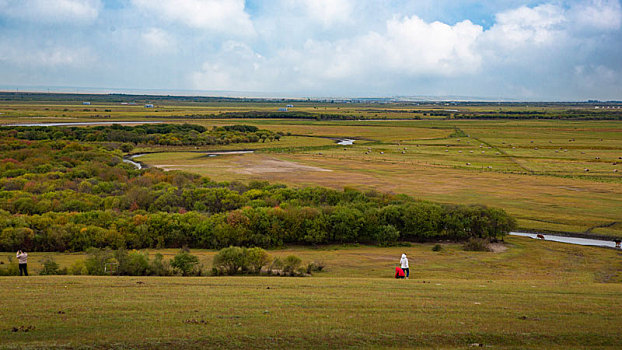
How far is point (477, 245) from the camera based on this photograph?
38156 mm

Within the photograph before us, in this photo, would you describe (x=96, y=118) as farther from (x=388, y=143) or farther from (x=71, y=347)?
(x=71, y=347)

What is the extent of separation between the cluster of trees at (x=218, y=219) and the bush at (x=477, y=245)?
2594mm

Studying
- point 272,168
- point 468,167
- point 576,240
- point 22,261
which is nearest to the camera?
point 22,261

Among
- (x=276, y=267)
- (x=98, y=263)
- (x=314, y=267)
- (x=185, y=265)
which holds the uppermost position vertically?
(x=98, y=263)

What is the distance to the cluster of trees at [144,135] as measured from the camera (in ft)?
371

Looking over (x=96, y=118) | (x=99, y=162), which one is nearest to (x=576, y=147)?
(x=99, y=162)

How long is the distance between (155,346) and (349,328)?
5.66m

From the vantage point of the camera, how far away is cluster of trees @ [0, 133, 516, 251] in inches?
1453

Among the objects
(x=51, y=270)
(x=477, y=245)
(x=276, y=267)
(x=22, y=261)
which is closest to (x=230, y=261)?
(x=276, y=267)

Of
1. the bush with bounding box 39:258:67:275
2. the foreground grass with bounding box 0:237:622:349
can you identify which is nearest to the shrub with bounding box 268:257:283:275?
the foreground grass with bounding box 0:237:622:349

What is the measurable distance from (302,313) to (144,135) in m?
115

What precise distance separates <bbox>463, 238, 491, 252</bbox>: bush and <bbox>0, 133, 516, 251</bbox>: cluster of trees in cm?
259

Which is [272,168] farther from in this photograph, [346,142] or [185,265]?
[185,265]

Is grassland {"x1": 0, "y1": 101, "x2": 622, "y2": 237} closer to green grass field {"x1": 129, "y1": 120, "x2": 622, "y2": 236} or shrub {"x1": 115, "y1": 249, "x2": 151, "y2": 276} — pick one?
green grass field {"x1": 129, "y1": 120, "x2": 622, "y2": 236}
